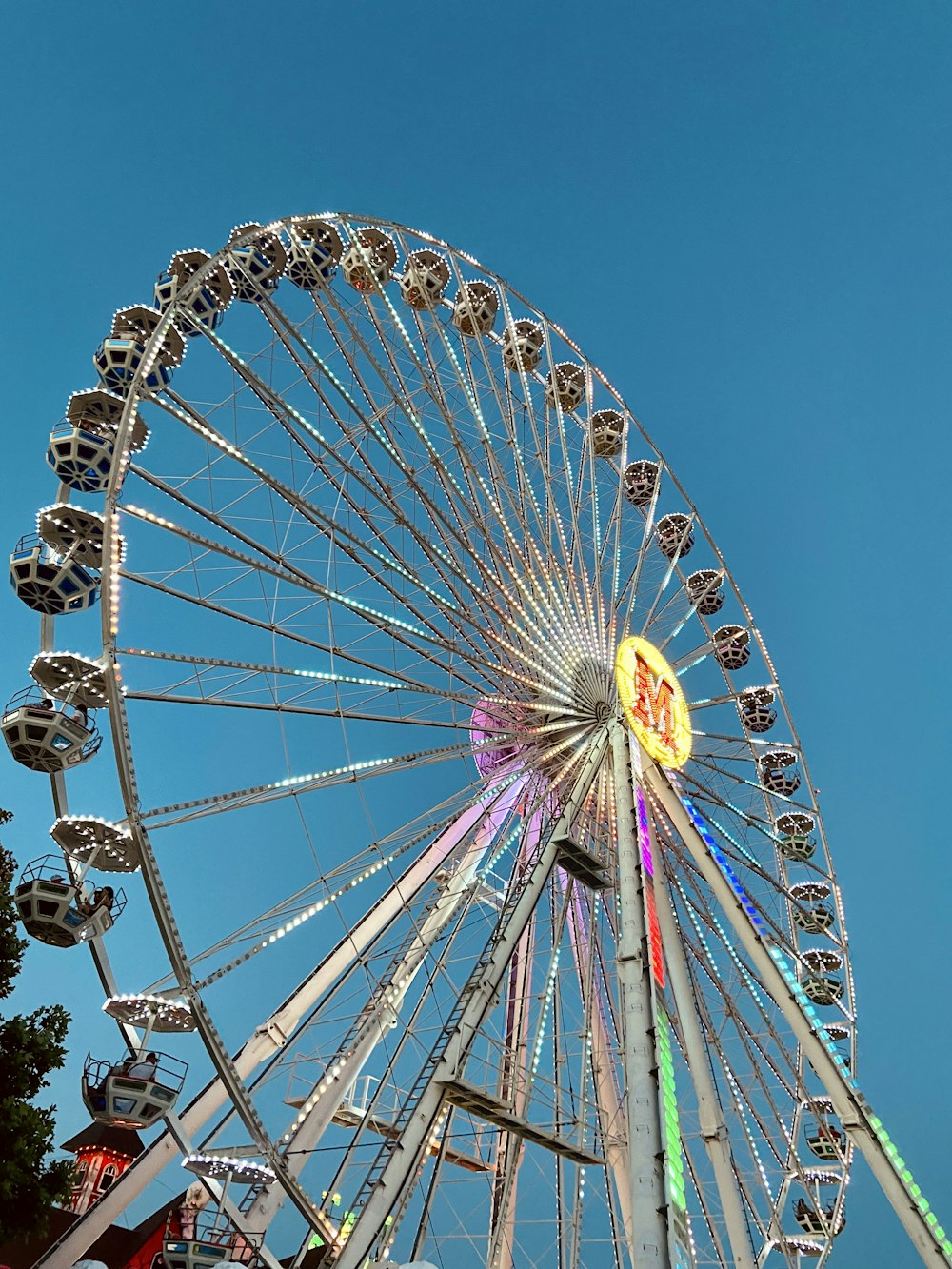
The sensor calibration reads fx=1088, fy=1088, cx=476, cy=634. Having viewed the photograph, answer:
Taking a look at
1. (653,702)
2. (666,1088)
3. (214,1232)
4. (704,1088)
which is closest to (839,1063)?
(704,1088)

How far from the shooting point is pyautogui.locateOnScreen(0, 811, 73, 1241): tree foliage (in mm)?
11344

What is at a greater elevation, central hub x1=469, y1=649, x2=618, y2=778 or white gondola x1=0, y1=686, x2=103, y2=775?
central hub x1=469, y1=649, x2=618, y2=778

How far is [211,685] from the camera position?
52.7ft

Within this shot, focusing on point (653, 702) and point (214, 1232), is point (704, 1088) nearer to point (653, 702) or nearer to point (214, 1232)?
point (653, 702)

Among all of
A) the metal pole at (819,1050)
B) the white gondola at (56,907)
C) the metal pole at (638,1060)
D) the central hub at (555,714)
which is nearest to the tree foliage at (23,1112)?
the white gondola at (56,907)

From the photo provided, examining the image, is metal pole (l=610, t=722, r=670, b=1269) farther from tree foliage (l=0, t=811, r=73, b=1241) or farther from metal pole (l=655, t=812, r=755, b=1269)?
tree foliage (l=0, t=811, r=73, b=1241)

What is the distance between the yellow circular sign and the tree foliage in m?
9.23

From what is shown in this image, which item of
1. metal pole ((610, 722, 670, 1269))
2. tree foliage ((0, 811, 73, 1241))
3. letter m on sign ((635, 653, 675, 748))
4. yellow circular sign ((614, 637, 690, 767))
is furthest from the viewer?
letter m on sign ((635, 653, 675, 748))

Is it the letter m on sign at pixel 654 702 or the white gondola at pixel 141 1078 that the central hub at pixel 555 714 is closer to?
the letter m on sign at pixel 654 702

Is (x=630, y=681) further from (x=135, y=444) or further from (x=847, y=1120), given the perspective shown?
(x=135, y=444)

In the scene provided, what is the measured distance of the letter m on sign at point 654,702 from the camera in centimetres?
1806

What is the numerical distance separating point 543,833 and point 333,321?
8.87 metres

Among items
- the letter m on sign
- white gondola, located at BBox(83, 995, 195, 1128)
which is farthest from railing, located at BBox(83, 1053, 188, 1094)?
the letter m on sign

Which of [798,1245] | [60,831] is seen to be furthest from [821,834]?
[60,831]
